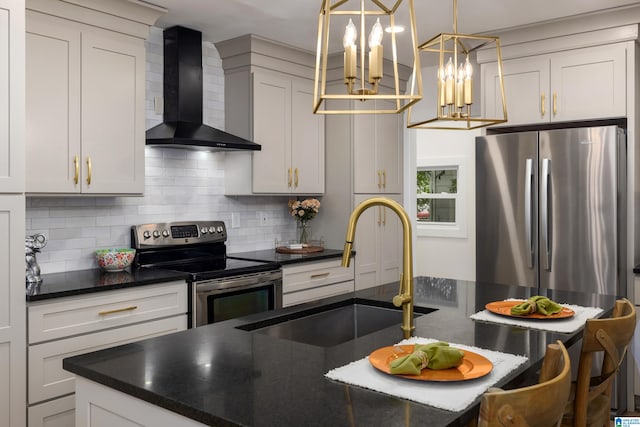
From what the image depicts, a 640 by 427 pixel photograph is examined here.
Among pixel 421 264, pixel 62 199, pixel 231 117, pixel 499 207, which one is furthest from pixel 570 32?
pixel 421 264

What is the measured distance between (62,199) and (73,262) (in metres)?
0.38

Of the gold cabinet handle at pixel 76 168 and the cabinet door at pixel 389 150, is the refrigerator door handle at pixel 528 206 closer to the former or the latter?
the cabinet door at pixel 389 150

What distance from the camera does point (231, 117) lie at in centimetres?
428

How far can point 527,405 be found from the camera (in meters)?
Answer: 1.12

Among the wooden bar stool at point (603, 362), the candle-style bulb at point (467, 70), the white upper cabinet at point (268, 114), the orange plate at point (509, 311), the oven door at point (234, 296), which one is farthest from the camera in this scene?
the white upper cabinet at point (268, 114)

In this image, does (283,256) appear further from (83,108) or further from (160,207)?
(83,108)

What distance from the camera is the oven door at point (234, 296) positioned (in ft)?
10.8

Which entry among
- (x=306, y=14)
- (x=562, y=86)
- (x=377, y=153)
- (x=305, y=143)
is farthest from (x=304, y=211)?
(x=562, y=86)

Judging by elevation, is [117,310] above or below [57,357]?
above

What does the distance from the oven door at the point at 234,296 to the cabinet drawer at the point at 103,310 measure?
96mm

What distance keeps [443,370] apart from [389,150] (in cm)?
372

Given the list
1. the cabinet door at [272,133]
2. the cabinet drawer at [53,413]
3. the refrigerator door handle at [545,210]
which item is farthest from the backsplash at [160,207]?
the refrigerator door handle at [545,210]

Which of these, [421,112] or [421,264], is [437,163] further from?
[421,264]

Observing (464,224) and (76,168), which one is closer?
(76,168)
